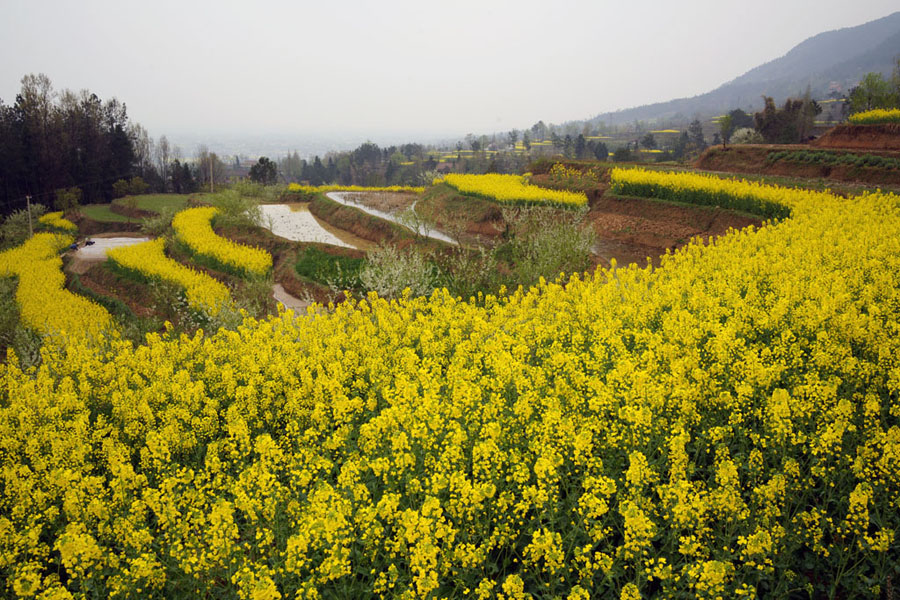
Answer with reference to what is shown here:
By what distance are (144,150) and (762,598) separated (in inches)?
4652

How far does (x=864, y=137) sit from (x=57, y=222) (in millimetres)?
71053

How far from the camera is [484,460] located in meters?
5.50

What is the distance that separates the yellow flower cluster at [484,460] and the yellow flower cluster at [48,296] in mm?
9727

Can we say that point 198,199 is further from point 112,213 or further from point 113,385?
point 113,385

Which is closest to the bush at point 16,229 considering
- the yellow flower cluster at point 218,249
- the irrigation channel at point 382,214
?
the yellow flower cluster at point 218,249

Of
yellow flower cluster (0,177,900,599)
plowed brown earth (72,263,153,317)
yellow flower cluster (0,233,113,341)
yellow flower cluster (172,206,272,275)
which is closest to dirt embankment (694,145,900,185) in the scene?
yellow flower cluster (0,177,900,599)

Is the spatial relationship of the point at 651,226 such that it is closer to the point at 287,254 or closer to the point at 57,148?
the point at 287,254

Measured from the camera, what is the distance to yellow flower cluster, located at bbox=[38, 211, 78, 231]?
49.5m

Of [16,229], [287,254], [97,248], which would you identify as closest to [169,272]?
[287,254]

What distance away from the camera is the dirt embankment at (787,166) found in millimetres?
26234

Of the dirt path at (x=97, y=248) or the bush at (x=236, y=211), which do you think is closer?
the dirt path at (x=97, y=248)

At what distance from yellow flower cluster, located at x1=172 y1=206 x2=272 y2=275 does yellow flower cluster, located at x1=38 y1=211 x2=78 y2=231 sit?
19.4m

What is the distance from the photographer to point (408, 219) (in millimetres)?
27953

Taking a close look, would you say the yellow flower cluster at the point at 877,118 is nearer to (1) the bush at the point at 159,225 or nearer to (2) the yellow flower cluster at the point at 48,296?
(2) the yellow flower cluster at the point at 48,296
